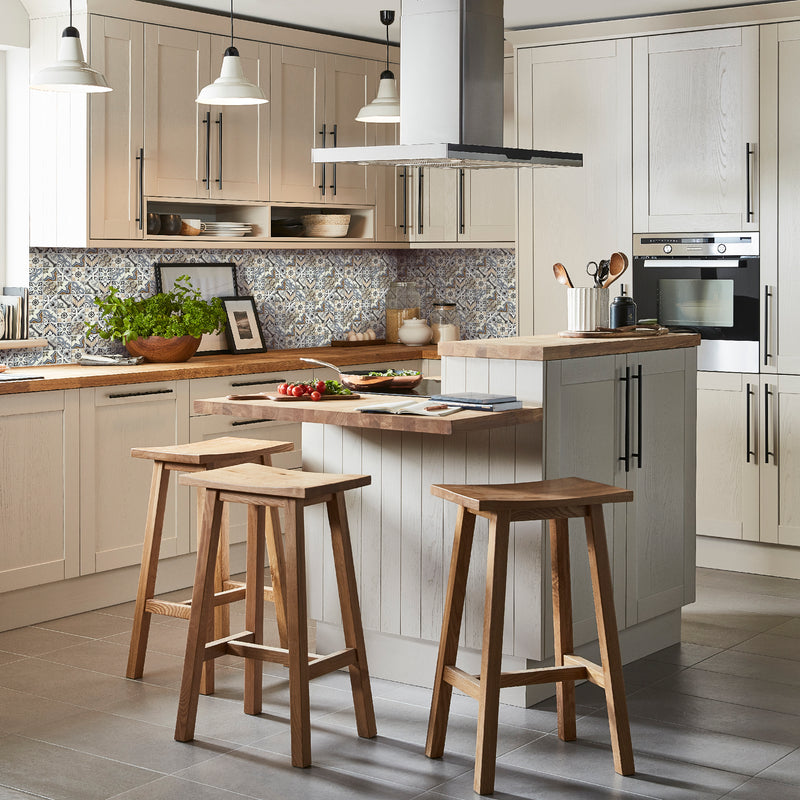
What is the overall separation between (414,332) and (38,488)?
2.63 metres

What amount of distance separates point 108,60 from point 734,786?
12.6 ft

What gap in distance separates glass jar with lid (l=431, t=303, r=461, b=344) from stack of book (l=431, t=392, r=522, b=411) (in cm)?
304

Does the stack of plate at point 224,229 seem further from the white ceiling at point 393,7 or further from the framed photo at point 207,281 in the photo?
the white ceiling at point 393,7

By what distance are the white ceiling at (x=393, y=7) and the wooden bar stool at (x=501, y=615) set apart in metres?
2.97

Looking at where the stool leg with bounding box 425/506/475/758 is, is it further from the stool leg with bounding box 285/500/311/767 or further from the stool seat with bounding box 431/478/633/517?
the stool leg with bounding box 285/500/311/767

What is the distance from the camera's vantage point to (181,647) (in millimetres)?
4441

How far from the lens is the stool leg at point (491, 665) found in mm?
3160

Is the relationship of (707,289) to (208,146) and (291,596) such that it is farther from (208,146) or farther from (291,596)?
(291,596)

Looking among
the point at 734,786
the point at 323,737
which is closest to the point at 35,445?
the point at 323,737

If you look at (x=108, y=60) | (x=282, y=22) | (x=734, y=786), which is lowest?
(x=734, y=786)

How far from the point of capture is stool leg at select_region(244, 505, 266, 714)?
12.3 ft

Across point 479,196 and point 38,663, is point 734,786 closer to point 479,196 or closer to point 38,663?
point 38,663

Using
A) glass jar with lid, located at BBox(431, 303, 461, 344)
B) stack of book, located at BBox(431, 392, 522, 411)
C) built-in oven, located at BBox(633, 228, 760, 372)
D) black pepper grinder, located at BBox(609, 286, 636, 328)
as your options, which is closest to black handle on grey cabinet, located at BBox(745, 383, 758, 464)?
built-in oven, located at BBox(633, 228, 760, 372)

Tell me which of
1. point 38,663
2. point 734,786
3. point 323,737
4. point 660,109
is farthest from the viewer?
point 660,109
